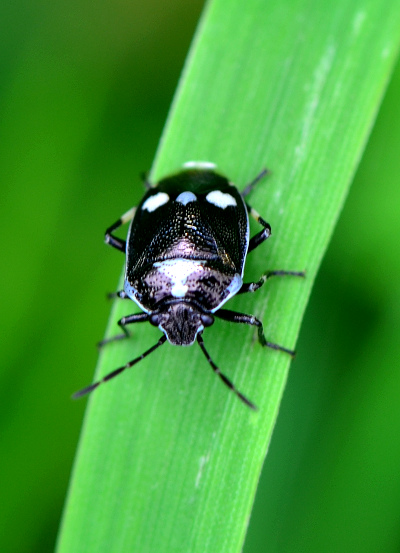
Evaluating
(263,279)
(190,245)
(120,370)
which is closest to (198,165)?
(190,245)

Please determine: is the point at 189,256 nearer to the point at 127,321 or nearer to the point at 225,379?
the point at 127,321

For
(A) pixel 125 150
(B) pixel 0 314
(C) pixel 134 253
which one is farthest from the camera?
(A) pixel 125 150

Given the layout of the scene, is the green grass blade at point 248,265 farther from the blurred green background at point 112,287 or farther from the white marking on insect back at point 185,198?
the blurred green background at point 112,287

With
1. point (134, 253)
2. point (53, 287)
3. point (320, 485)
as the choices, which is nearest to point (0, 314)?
point (53, 287)

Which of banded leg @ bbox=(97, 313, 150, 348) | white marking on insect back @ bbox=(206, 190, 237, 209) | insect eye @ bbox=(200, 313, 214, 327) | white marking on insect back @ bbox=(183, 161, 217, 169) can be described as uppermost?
white marking on insect back @ bbox=(183, 161, 217, 169)

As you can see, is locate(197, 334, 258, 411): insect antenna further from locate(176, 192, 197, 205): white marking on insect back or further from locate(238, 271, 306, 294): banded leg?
locate(176, 192, 197, 205): white marking on insect back

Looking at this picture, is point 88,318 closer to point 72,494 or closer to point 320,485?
point 72,494

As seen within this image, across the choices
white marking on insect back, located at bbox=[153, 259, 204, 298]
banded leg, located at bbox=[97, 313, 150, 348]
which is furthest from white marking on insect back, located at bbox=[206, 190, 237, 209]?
banded leg, located at bbox=[97, 313, 150, 348]

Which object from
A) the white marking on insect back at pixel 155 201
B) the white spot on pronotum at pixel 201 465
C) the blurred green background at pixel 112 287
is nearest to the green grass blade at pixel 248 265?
the white spot on pronotum at pixel 201 465
